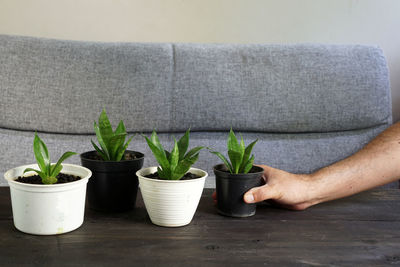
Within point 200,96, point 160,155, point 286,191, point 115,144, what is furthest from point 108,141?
point 200,96

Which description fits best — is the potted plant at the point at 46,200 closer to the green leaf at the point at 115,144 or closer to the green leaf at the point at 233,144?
the green leaf at the point at 115,144

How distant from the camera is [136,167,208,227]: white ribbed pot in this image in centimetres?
71

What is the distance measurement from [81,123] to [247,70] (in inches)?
28.3

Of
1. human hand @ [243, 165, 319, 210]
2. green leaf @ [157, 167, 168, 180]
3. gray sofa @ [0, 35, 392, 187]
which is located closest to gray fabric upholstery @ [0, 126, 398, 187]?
gray sofa @ [0, 35, 392, 187]

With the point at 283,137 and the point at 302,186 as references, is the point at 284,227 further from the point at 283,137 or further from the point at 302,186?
the point at 283,137

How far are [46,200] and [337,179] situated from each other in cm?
65

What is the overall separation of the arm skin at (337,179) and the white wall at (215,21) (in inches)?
43.5

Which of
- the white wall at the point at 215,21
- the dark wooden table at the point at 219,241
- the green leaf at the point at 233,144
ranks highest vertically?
the white wall at the point at 215,21

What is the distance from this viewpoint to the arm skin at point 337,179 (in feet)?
2.75

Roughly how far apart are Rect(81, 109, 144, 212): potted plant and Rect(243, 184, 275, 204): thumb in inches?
9.0

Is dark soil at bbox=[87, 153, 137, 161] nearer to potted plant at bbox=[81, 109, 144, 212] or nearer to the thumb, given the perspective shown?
potted plant at bbox=[81, 109, 144, 212]

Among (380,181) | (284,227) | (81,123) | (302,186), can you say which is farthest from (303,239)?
(81,123)

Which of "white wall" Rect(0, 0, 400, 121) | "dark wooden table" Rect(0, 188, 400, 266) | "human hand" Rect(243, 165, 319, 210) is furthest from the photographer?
"white wall" Rect(0, 0, 400, 121)

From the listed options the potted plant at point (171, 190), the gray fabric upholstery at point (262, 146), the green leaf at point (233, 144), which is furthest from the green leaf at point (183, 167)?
the gray fabric upholstery at point (262, 146)
